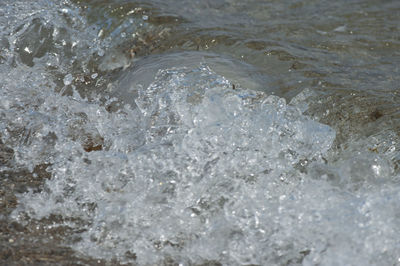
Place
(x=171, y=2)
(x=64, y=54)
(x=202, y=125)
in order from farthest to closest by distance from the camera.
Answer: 1. (x=171, y=2)
2. (x=64, y=54)
3. (x=202, y=125)

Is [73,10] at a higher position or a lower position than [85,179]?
higher

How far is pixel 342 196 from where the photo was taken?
261 centimetres

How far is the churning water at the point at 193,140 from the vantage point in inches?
95.2

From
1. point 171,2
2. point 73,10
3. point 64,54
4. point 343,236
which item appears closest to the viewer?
point 343,236

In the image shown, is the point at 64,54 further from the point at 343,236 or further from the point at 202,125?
the point at 343,236

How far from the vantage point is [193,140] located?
2.85 meters

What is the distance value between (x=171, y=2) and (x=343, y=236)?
3308mm

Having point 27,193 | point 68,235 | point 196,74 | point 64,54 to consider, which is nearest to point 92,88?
point 64,54

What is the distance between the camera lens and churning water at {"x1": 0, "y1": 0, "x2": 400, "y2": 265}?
242 cm

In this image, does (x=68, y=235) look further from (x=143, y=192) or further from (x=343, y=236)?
(x=343, y=236)

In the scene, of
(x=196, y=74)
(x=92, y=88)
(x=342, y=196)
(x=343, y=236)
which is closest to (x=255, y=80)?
(x=196, y=74)

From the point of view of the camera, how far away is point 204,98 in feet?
9.93

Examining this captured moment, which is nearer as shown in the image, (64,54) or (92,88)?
(92,88)

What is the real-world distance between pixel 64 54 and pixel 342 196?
258 centimetres
